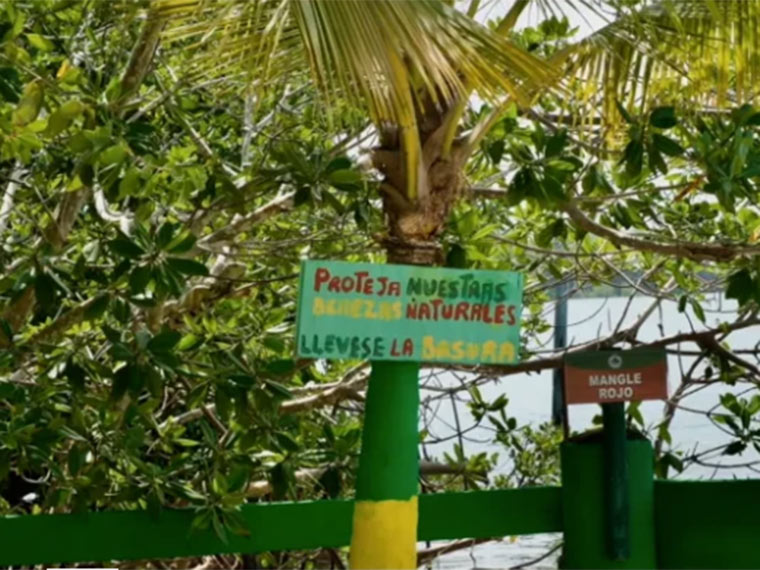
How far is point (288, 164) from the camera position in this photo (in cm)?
481

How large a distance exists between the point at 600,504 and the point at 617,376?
1.97 ft

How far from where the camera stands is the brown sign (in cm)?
483

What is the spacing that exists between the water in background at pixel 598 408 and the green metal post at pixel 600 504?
3.15 feet

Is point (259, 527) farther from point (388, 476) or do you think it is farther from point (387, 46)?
point (387, 46)

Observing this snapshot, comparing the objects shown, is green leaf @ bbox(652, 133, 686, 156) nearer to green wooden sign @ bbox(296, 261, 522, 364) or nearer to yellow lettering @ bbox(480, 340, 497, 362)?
green wooden sign @ bbox(296, 261, 522, 364)

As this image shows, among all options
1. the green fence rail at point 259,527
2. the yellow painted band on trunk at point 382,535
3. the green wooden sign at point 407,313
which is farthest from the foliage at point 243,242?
the yellow painted band on trunk at point 382,535

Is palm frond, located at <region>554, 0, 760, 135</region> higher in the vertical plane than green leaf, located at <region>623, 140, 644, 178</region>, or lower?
higher

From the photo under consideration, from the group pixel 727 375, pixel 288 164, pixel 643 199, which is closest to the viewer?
pixel 288 164

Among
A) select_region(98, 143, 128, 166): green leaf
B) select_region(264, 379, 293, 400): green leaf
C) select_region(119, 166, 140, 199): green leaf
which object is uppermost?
select_region(98, 143, 128, 166): green leaf

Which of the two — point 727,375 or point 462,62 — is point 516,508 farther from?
point 462,62

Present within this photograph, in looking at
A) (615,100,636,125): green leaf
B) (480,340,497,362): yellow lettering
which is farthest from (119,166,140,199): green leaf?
(615,100,636,125): green leaf

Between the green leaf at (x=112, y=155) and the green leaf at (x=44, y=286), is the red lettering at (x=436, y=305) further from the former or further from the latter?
the green leaf at (x=44, y=286)

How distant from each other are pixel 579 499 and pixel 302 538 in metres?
1.03

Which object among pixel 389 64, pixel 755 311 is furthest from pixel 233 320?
pixel 389 64
